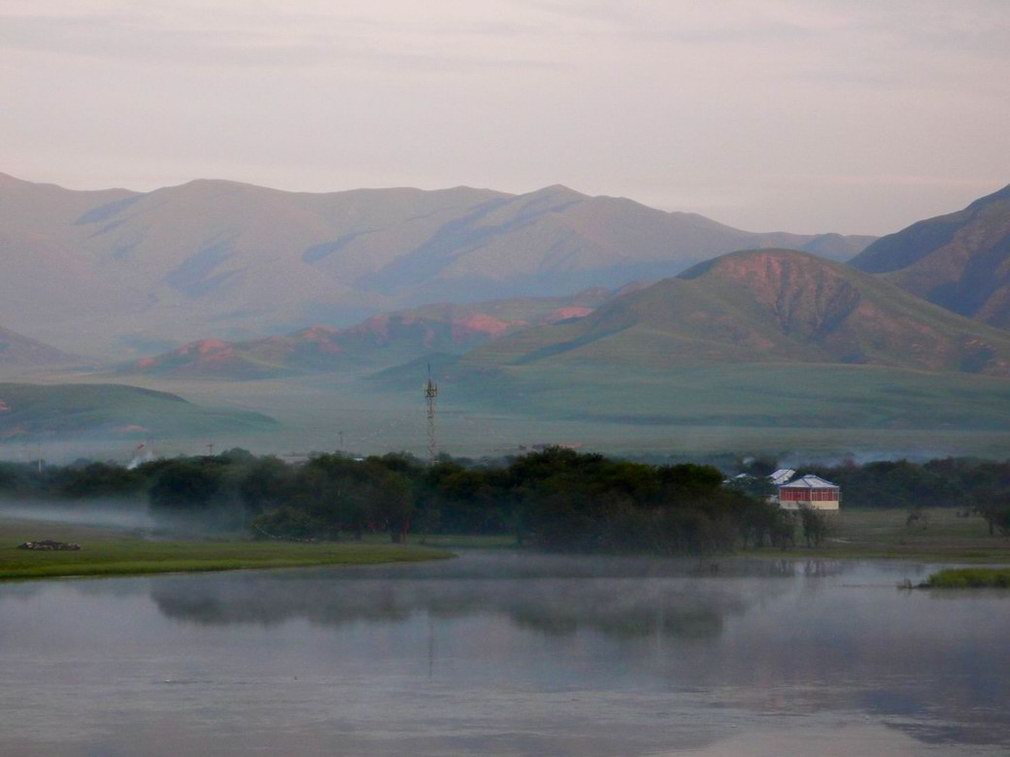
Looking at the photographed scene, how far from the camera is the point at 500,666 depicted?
32344mm

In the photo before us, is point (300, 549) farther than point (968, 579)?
Yes

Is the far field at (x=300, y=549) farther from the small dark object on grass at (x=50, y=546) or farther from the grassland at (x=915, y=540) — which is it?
the small dark object on grass at (x=50, y=546)

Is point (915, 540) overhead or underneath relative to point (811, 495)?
underneath

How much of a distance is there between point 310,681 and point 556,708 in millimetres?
4451

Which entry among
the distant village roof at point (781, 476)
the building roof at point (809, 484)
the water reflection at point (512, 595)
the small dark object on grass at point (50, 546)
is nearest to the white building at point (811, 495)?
the building roof at point (809, 484)

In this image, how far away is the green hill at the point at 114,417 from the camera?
582 feet

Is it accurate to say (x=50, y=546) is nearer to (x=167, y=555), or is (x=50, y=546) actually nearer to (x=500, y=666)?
(x=167, y=555)

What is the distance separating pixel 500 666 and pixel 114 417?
15682 centimetres

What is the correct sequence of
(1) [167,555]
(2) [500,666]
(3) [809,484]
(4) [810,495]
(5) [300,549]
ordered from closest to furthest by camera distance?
(2) [500,666]
(1) [167,555]
(5) [300,549]
(4) [810,495]
(3) [809,484]

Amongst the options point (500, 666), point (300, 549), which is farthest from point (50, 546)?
point (500, 666)

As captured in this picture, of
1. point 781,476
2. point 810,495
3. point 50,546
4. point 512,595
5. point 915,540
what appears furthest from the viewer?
point 781,476

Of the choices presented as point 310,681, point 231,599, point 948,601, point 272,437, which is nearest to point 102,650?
point 310,681

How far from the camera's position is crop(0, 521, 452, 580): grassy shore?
2023 inches

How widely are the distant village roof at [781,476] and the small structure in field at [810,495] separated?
4.15 meters
